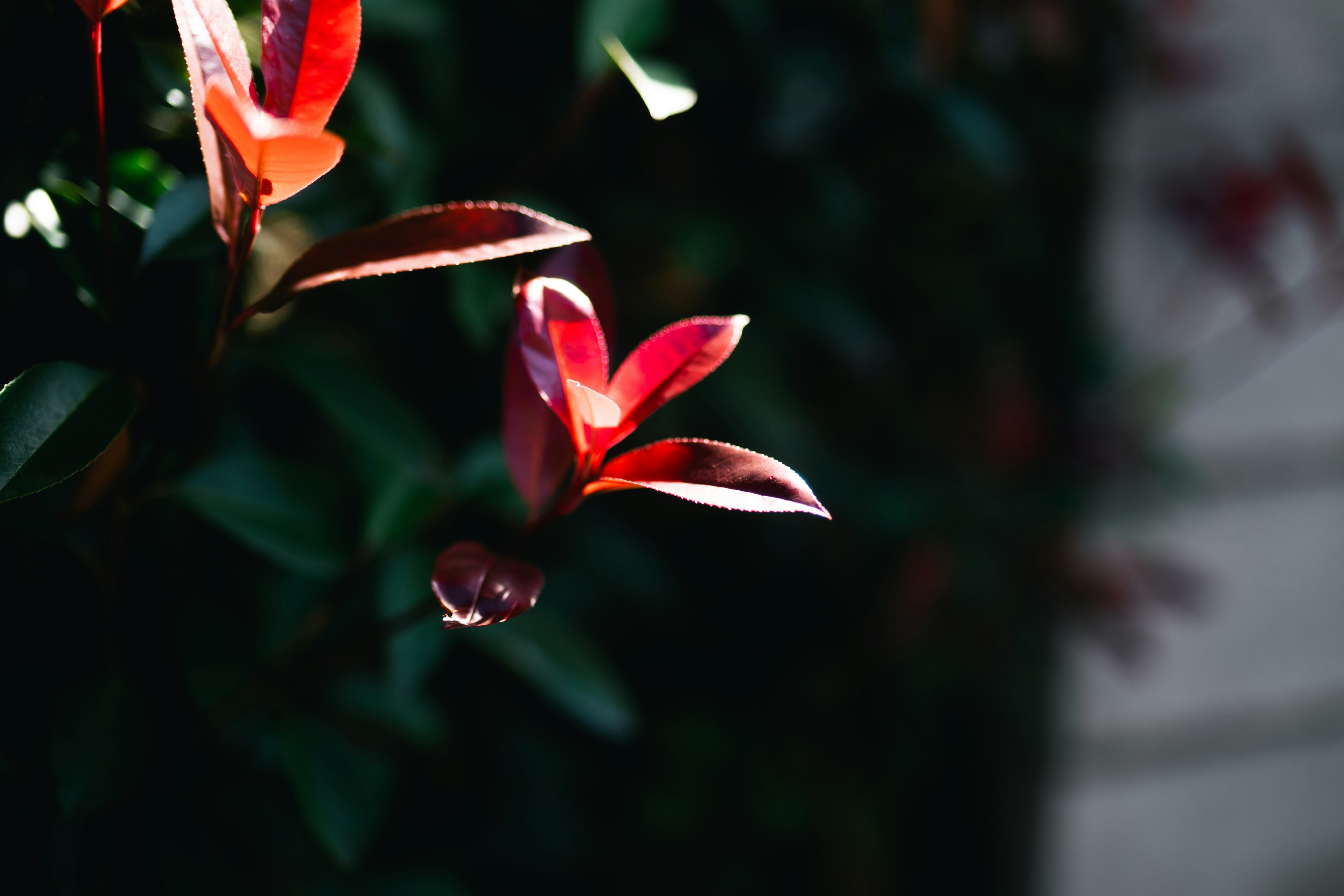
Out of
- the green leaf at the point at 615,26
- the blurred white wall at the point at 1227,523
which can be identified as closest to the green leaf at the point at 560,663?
the green leaf at the point at 615,26

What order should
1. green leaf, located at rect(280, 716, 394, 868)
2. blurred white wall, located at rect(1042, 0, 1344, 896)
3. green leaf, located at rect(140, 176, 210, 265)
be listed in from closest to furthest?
green leaf, located at rect(140, 176, 210, 265)
green leaf, located at rect(280, 716, 394, 868)
blurred white wall, located at rect(1042, 0, 1344, 896)

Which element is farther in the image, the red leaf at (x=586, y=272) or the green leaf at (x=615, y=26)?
the green leaf at (x=615, y=26)

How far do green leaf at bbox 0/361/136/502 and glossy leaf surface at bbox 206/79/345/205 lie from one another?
0.11 metres

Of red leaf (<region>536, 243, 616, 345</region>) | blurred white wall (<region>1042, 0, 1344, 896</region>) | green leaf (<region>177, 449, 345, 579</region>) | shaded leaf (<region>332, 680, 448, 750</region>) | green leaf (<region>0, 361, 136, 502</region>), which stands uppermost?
red leaf (<region>536, 243, 616, 345</region>)

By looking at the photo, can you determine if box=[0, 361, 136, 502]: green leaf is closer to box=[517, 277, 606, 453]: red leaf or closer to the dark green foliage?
the dark green foliage

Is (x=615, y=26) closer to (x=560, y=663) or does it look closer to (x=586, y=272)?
(x=586, y=272)

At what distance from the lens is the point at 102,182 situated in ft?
1.08

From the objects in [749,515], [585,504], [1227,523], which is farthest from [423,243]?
[1227,523]

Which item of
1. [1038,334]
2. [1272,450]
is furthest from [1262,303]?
[1038,334]

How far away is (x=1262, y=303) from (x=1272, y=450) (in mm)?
285

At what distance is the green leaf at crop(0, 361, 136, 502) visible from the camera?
0.31 m

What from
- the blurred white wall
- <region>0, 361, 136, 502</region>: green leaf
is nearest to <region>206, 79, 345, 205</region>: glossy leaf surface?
<region>0, 361, 136, 502</region>: green leaf

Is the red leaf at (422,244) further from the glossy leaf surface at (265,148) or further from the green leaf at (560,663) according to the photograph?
the green leaf at (560,663)

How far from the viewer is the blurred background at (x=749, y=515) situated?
1.41ft
